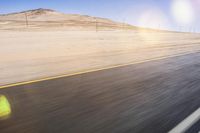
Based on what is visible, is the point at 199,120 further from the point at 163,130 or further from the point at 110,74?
the point at 110,74

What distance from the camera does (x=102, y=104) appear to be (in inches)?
229

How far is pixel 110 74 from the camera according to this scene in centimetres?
982

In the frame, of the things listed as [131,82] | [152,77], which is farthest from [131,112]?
[152,77]

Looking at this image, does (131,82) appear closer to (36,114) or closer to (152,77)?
(152,77)

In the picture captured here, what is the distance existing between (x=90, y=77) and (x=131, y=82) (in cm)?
156

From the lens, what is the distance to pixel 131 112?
532 cm

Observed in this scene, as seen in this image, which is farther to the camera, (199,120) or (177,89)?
(177,89)

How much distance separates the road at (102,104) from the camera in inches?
180

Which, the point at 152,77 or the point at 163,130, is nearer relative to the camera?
the point at 163,130

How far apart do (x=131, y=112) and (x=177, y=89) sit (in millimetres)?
2464

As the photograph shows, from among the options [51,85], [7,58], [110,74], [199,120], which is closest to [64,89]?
[51,85]

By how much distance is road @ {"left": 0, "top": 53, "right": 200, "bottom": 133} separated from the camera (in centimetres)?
457

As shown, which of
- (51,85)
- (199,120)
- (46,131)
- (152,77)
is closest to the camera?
(46,131)

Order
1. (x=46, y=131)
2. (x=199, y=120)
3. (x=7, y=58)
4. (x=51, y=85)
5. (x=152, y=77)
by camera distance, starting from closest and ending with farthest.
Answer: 1. (x=46, y=131)
2. (x=199, y=120)
3. (x=51, y=85)
4. (x=152, y=77)
5. (x=7, y=58)
